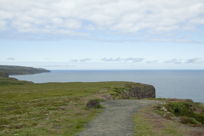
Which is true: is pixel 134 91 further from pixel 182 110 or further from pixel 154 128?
pixel 154 128

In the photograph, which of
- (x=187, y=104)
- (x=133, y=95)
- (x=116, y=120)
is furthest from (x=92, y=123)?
(x=133, y=95)

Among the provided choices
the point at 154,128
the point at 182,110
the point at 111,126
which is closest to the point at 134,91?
the point at 182,110

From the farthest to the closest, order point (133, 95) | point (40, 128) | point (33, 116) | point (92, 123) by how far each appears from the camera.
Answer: point (133, 95) → point (33, 116) → point (92, 123) → point (40, 128)

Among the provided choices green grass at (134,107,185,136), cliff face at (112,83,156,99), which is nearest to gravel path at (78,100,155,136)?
green grass at (134,107,185,136)

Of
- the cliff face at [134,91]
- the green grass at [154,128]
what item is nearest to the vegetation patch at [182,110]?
the green grass at [154,128]

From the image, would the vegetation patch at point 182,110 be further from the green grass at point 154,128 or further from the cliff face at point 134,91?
the cliff face at point 134,91

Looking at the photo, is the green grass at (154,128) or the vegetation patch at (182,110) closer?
the green grass at (154,128)

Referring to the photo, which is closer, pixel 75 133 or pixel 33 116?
pixel 75 133

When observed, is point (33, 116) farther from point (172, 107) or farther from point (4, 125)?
point (172, 107)

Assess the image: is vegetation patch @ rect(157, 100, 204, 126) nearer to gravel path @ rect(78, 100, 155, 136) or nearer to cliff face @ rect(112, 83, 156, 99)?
gravel path @ rect(78, 100, 155, 136)

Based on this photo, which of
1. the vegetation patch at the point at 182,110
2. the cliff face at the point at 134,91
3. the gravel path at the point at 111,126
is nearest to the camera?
the gravel path at the point at 111,126

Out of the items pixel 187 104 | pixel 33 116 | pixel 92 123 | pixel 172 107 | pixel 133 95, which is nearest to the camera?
pixel 92 123

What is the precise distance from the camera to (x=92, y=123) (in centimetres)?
3312

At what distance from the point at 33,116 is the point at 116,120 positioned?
451 inches
